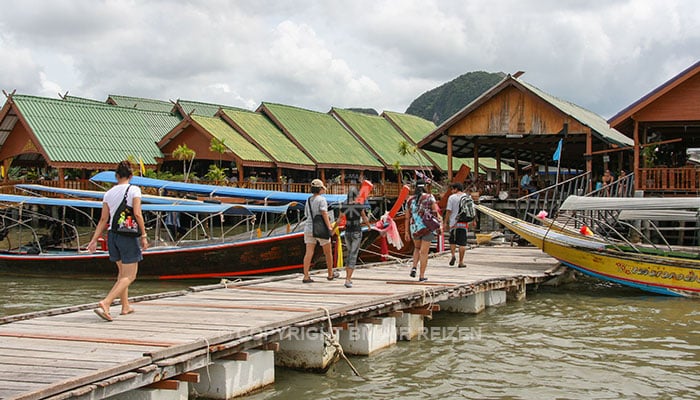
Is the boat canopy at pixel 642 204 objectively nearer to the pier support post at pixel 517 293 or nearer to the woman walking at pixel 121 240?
the pier support post at pixel 517 293

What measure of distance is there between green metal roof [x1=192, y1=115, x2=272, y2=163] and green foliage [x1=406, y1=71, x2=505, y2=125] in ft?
217

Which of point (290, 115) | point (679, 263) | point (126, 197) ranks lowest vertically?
point (679, 263)

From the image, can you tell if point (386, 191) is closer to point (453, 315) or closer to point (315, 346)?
point (453, 315)

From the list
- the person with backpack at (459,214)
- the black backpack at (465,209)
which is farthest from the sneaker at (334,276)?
the black backpack at (465,209)

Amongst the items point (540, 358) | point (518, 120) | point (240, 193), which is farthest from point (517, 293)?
point (518, 120)

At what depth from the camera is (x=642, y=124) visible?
1983 centimetres

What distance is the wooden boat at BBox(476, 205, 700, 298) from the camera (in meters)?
12.1

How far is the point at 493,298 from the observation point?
39.0 ft

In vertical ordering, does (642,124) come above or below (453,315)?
above

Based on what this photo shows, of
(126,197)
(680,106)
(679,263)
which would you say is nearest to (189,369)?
(126,197)

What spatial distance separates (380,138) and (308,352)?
34170 millimetres

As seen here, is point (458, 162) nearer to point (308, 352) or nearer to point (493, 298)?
point (493, 298)

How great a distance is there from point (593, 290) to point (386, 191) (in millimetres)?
23874

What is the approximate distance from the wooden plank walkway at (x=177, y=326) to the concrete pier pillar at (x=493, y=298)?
29 cm
